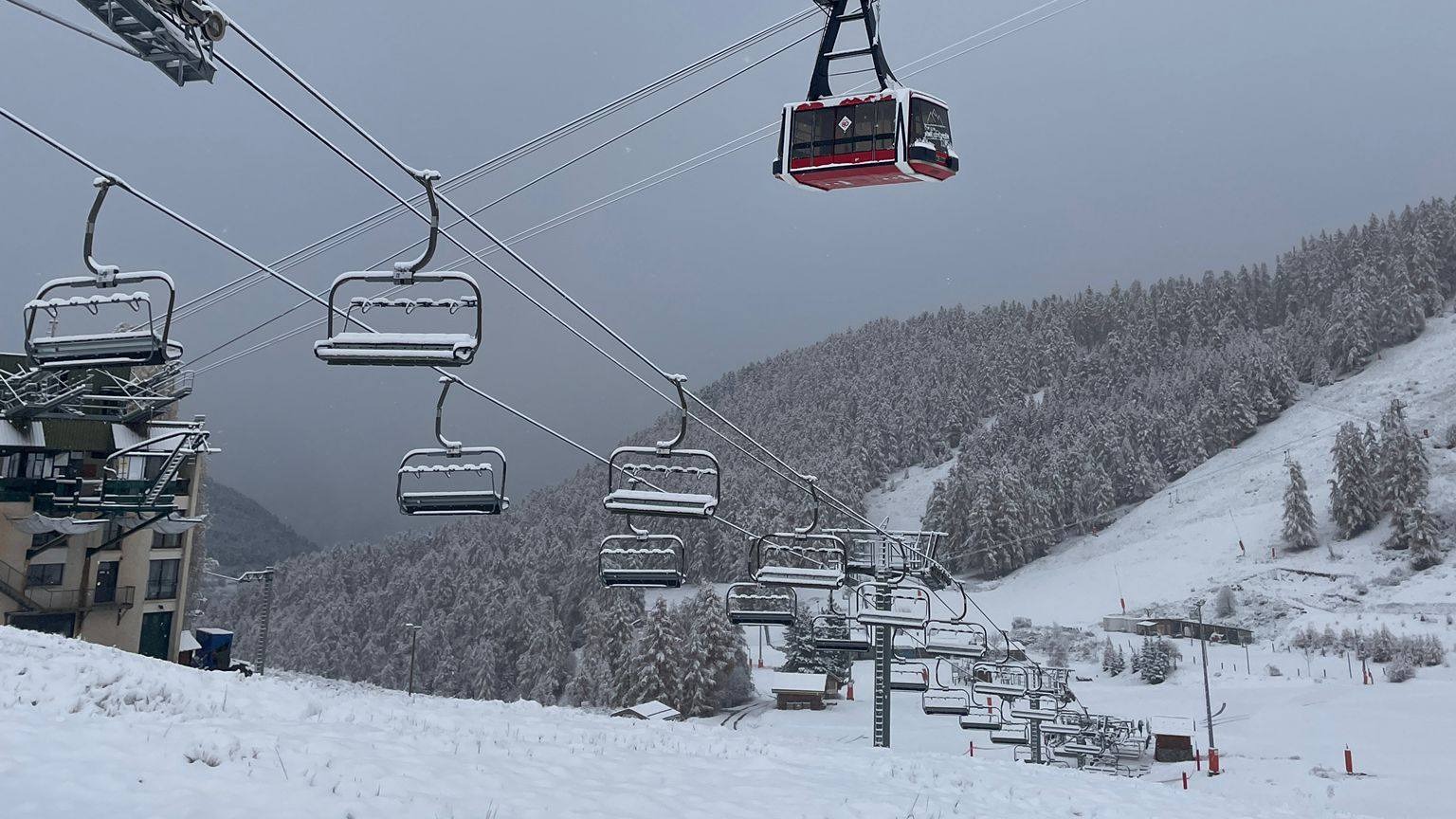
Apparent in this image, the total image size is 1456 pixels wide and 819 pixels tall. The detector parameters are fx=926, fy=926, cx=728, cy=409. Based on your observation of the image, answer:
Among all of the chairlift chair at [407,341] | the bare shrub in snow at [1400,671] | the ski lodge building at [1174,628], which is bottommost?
the bare shrub in snow at [1400,671]

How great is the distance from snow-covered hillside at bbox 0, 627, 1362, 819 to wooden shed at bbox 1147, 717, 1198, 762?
3114 cm

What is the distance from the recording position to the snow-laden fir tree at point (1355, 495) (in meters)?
84.4

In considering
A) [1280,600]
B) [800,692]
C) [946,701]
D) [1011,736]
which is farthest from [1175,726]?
[1280,600]

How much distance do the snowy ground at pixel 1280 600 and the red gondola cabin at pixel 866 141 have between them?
1422 centimetres

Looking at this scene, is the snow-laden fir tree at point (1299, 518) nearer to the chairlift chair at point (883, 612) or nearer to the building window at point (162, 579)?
the chairlift chair at point (883, 612)

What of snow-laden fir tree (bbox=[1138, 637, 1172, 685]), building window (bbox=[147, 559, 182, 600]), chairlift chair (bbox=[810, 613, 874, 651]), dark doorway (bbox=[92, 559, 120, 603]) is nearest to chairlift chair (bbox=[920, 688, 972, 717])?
chairlift chair (bbox=[810, 613, 874, 651])

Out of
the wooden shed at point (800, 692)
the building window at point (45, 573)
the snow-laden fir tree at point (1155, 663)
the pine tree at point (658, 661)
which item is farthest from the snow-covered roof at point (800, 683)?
the building window at point (45, 573)

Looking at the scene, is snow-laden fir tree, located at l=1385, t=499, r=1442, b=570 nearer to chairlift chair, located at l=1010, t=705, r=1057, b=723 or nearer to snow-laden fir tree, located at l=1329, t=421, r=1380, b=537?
snow-laden fir tree, located at l=1329, t=421, r=1380, b=537

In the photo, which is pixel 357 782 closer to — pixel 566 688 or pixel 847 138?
pixel 847 138

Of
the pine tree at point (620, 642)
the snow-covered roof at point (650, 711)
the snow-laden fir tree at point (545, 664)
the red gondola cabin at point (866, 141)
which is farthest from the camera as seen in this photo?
the snow-laden fir tree at point (545, 664)

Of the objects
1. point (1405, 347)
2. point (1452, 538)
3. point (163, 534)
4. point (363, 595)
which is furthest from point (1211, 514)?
point (363, 595)

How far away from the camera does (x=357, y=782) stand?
8.80 metres

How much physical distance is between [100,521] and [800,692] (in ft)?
144

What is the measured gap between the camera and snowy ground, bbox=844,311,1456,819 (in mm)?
39469
